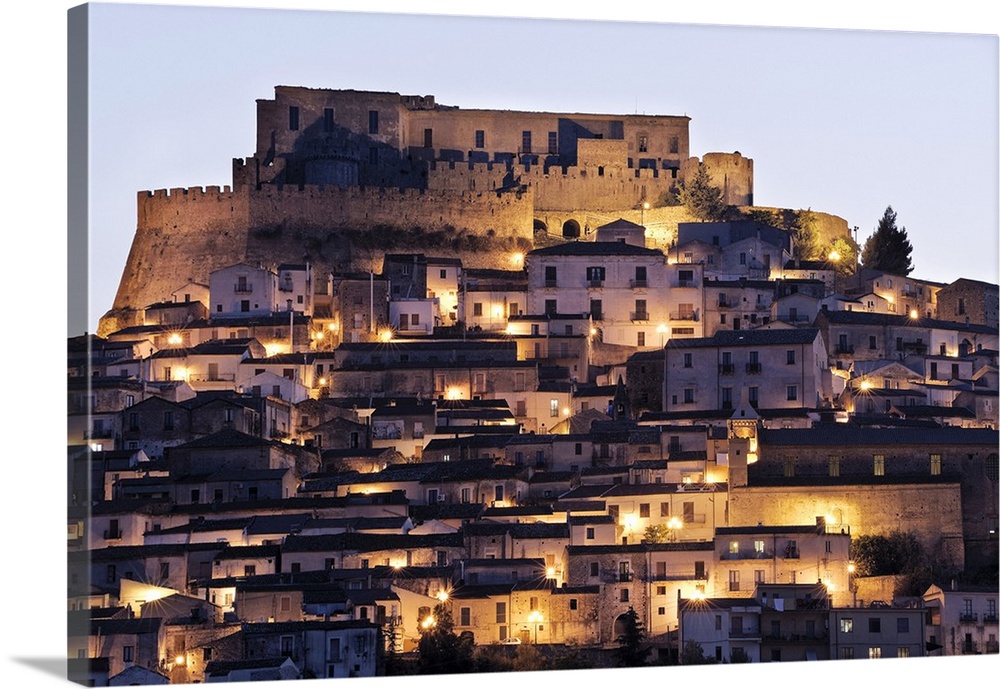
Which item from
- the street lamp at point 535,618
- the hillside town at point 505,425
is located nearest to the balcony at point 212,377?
the hillside town at point 505,425

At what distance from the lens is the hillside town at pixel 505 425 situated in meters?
28.0

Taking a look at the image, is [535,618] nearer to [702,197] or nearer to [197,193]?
[197,193]

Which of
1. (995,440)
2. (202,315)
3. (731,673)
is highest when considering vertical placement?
(202,315)

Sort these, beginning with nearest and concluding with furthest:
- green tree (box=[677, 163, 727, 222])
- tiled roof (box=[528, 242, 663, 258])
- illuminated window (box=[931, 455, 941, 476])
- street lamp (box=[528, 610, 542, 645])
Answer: street lamp (box=[528, 610, 542, 645]) → illuminated window (box=[931, 455, 941, 476]) → tiled roof (box=[528, 242, 663, 258]) → green tree (box=[677, 163, 727, 222])

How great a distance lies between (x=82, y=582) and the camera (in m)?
18.6

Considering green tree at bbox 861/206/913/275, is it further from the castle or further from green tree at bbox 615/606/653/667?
green tree at bbox 615/606/653/667

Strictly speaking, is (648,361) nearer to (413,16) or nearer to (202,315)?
(202,315)

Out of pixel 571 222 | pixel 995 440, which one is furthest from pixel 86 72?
pixel 571 222

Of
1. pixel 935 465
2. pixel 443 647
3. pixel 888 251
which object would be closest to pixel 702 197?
pixel 888 251

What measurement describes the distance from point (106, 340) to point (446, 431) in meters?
9.11

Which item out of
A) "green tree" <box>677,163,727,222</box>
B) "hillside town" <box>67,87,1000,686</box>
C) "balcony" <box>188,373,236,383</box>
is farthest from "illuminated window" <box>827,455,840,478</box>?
"green tree" <box>677,163,727,222</box>

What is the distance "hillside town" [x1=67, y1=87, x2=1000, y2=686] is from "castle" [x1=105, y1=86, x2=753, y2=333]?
0.08 metres

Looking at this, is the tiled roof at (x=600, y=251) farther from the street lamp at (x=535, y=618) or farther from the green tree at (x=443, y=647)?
the green tree at (x=443, y=647)

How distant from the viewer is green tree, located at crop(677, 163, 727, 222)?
52.2 meters
